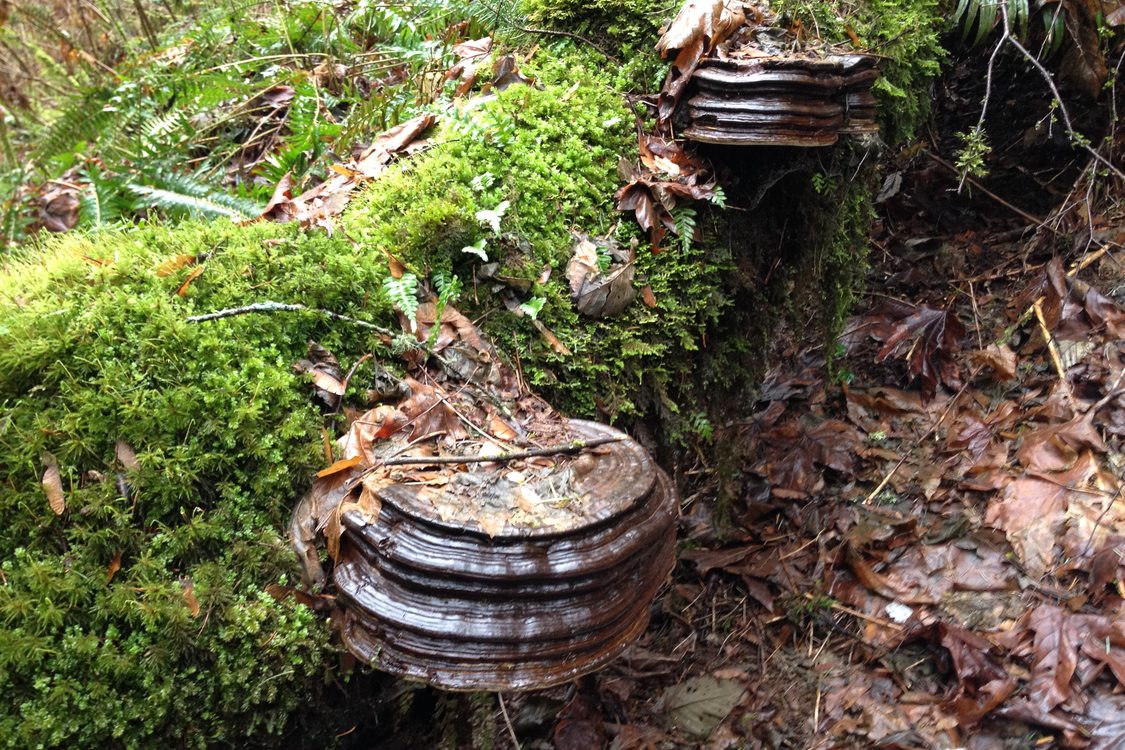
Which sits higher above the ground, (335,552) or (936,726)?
(335,552)

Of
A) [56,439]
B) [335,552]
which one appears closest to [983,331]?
[335,552]

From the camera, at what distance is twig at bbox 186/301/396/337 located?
86.8 inches

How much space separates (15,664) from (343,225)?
1.82 metres

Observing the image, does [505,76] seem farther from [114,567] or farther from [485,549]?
[114,567]

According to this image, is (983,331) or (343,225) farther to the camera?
(983,331)

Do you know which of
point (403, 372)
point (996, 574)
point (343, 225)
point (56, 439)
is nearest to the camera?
point (56, 439)

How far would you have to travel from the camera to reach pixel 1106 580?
3.15 meters

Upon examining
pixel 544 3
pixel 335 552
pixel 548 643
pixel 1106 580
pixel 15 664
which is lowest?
pixel 1106 580

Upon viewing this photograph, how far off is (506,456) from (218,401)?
0.89 meters

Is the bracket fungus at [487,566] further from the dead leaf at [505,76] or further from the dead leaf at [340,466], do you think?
the dead leaf at [505,76]

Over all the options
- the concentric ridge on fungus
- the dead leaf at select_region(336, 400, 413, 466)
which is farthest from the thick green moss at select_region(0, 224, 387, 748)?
the concentric ridge on fungus

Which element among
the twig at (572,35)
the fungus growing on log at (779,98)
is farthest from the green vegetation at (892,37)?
the twig at (572,35)

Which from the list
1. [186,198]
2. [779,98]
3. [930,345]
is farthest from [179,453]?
[930,345]

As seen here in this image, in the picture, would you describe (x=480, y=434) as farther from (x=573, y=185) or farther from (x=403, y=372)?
(x=573, y=185)
